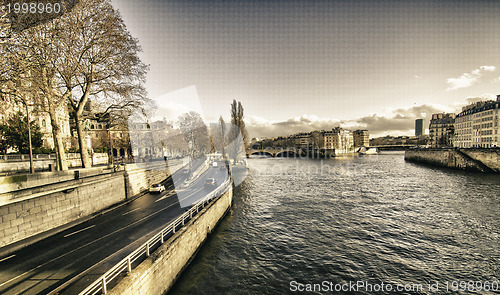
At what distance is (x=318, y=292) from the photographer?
10.9 metres

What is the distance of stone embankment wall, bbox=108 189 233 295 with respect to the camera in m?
7.77

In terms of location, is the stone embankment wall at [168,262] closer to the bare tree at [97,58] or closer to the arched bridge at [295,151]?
the bare tree at [97,58]

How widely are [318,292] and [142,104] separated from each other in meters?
24.0

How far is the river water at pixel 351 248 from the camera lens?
11375 millimetres

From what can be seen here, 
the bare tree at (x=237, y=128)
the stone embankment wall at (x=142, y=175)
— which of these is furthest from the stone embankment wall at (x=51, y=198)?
the bare tree at (x=237, y=128)

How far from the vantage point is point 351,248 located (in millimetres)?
15125

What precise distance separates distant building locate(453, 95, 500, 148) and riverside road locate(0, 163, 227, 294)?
10398 cm

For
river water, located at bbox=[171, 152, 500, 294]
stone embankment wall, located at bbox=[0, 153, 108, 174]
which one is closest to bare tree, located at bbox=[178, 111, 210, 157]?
stone embankment wall, located at bbox=[0, 153, 108, 174]

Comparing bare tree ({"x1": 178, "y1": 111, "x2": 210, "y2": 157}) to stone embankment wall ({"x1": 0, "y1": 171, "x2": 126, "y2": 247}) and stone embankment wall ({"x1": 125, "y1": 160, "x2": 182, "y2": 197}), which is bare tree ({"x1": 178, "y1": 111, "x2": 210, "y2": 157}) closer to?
stone embankment wall ({"x1": 125, "y1": 160, "x2": 182, "y2": 197})

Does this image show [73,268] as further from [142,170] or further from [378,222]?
[378,222]

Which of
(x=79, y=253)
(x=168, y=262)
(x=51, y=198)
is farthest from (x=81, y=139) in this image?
(x=168, y=262)

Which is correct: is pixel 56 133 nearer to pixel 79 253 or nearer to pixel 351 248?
pixel 79 253

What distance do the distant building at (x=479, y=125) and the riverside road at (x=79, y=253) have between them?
103982mm

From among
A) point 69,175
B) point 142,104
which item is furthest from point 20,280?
point 142,104
